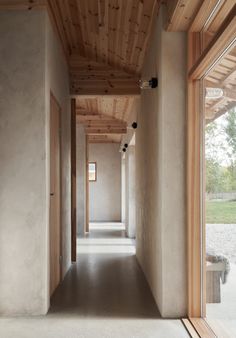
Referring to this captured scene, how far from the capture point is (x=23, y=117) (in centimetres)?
412

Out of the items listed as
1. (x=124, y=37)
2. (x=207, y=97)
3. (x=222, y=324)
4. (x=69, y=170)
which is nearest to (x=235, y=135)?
(x=207, y=97)

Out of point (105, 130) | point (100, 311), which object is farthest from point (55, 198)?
point (105, 130)

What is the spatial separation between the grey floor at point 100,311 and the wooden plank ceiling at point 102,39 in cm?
264

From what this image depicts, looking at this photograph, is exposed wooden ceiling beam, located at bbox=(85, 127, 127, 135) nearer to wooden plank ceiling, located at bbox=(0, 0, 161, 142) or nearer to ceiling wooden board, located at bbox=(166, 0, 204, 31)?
wooden plank ceiling, located at bbox=(0, 0, 161, 142)

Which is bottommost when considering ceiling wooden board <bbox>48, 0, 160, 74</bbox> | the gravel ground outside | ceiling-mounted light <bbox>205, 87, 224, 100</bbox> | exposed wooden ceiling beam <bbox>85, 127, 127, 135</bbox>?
the gravel ground outside

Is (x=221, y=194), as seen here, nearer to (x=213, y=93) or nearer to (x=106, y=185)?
(x=213, y=93)

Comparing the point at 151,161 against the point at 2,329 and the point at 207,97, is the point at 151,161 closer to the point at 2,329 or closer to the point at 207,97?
the point at 207,97

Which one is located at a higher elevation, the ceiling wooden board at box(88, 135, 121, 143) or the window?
the ceiling wooden board at box(88, 135, 121, 143)

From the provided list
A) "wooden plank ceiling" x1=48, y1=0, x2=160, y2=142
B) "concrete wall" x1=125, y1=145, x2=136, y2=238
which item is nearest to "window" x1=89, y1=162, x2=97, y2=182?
"concrete wall" x1=125, y1=145, x2=136, y2=238

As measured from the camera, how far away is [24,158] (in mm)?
4117

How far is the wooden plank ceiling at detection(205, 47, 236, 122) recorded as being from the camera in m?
2.86

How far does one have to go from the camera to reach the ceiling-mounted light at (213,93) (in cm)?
321

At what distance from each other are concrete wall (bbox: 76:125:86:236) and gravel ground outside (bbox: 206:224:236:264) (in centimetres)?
718

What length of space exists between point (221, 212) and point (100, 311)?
1650mm
